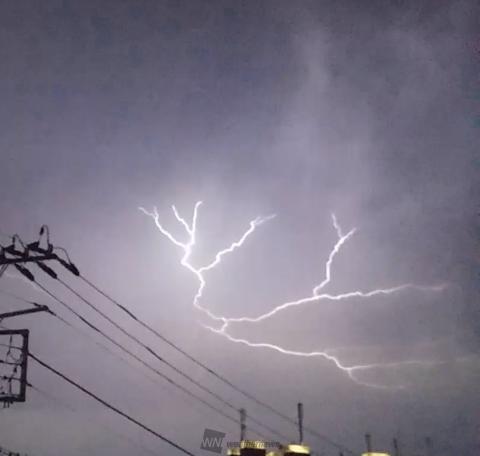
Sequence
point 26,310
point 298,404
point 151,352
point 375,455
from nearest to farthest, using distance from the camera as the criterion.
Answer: point 26,310 → point 151,352 → point 375,455 → point 298,404

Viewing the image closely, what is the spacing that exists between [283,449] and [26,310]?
56.7 feet

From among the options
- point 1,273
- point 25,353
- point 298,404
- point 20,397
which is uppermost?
point 298,404

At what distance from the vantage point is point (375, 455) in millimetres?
29250

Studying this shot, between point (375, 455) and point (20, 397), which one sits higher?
point (375, 455)

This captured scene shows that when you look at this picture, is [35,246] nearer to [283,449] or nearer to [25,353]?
[25,353]

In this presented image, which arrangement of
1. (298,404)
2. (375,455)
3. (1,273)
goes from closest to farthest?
(1,273) < (375,455) < (298,404)

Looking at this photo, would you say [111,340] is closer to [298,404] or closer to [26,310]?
[26,310]

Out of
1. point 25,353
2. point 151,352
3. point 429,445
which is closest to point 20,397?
point 25,353

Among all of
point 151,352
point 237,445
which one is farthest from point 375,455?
point 151,352

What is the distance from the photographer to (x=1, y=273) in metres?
14.2

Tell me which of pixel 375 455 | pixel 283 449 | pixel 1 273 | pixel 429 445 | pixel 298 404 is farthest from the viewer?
pixel 429 445

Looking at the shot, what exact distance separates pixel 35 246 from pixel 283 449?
61.9 ft

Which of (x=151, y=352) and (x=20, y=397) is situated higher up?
(x=151, y=352)

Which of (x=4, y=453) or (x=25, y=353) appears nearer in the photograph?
(x=25, y=353)
